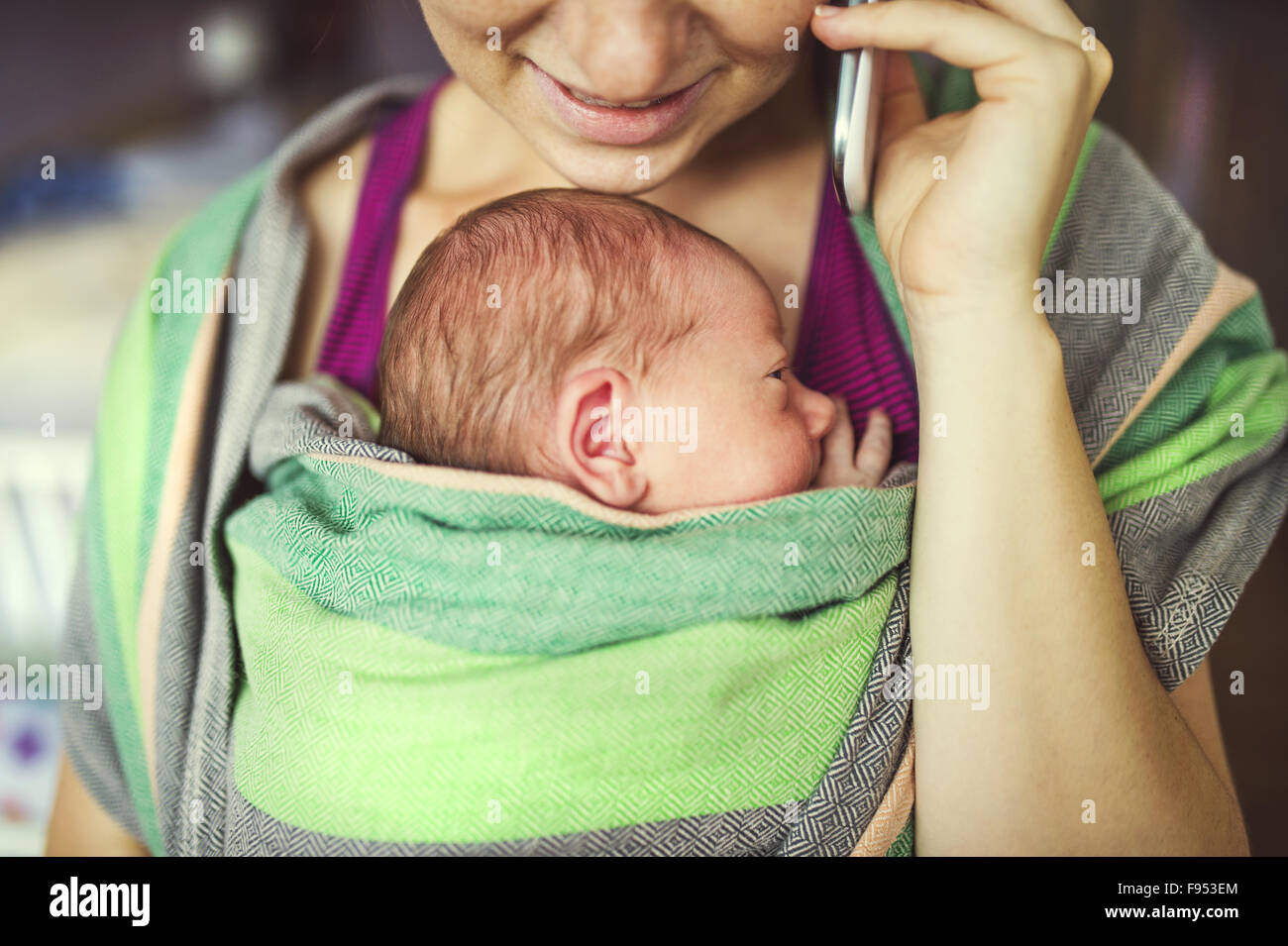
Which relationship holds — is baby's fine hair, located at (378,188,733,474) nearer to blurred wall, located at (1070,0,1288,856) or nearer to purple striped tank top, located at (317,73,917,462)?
purple striped tank top, located at (317,73,917,462)

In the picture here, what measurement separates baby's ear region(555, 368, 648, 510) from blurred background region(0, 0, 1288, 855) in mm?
411

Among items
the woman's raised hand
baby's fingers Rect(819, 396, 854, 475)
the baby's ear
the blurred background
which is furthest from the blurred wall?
the baby's ear

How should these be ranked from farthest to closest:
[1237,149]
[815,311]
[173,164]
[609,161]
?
[173,164] < [1237,149] < [815,311] < [609,161]

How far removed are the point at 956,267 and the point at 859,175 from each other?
0.40 ft

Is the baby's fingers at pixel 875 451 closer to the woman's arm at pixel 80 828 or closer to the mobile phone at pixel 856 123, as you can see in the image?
the mobile phone at pixel 856 123

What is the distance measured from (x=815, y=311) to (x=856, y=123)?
18 cm

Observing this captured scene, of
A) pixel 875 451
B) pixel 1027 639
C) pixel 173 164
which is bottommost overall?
pixel 1027 639

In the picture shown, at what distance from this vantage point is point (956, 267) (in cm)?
63

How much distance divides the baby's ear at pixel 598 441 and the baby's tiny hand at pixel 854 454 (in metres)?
0.15

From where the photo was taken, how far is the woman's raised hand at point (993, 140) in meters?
0.60

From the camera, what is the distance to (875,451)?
28.8 inches

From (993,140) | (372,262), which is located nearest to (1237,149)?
(993,140)

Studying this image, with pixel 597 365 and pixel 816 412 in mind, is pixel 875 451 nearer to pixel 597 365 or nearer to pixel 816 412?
pixel 816 412

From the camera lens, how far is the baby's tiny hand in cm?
72
